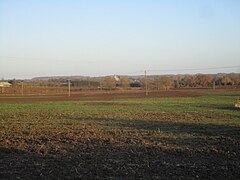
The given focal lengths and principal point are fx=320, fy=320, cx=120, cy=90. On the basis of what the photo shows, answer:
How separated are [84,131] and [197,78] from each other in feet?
292

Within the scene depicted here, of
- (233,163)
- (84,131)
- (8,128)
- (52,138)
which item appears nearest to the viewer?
(233,163)

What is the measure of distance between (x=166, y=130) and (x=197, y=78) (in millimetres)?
87813

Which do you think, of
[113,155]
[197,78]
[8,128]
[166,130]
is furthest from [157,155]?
[197,78]

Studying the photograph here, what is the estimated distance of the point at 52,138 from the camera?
12.0m

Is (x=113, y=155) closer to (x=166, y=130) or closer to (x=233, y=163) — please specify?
(x=233, y=163)

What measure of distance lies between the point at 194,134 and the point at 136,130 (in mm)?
2598

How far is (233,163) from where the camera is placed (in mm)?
8188

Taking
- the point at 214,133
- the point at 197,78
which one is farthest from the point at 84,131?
the point at 197,78

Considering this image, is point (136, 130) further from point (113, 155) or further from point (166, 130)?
point (113, 155)

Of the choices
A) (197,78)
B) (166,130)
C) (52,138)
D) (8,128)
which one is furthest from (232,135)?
(197,78)

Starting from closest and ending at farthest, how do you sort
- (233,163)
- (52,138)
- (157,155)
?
(233,163)
(157,155)
(52,138)

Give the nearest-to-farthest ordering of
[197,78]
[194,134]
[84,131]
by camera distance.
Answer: [194,134]
[84,131]
[197,78]

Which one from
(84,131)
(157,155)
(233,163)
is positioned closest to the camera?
(233,163)

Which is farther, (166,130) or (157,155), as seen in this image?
(166,130)
